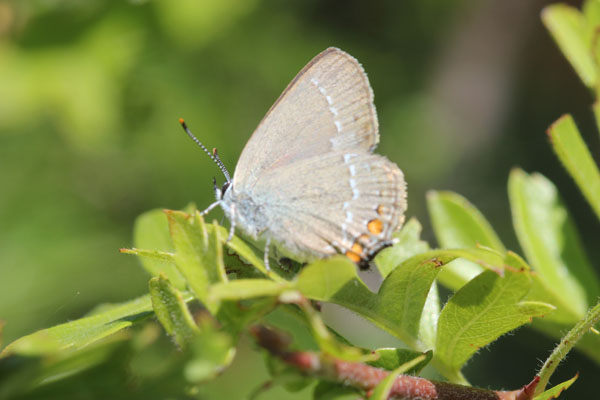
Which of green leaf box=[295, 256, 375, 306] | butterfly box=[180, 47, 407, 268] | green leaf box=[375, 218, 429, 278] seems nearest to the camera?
green leaf box=[295, 256, 375, 306]

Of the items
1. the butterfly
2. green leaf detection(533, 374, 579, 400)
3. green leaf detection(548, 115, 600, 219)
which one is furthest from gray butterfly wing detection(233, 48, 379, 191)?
green leaf detection(533, 374, 579, 400)

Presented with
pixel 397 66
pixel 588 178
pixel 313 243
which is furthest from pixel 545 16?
pixel 397 66

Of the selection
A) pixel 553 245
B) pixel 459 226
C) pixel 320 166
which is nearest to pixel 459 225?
pixel 459 226

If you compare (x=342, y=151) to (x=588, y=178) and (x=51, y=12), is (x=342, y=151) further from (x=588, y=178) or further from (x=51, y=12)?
(x=51, y=12)

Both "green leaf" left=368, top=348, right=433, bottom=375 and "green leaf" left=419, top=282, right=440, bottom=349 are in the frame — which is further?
"green leaf" left=419, top=282, right=440, bottom=349

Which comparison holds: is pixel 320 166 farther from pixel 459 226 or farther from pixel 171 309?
pixel 171 309

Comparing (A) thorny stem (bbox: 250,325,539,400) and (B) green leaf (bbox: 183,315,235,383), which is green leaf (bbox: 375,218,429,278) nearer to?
(A) thorny stem (bbox: 250,325,539,400)
